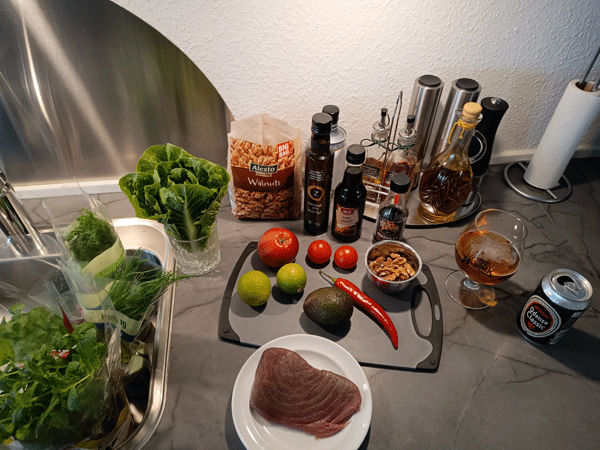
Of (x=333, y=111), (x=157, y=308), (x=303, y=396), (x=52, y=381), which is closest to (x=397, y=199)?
(x=333, y=111)

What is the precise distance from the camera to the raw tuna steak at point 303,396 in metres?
0.65

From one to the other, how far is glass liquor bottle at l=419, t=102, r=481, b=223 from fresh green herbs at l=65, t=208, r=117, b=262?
0.75m

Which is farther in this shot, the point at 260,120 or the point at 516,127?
the point at 516,127

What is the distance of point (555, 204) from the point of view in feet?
3.59

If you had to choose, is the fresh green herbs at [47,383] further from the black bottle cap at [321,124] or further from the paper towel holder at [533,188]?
the paper towel holder at [533,188]

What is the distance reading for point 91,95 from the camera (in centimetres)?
92

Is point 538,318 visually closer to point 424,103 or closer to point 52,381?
point 424,103

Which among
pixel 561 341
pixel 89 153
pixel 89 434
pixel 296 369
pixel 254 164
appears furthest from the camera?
pixel 89 153

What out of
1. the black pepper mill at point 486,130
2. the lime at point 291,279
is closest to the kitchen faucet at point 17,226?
the lime at point 291,279

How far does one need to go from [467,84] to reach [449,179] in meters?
0.22

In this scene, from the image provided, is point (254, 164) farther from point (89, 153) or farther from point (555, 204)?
point (555, 204)

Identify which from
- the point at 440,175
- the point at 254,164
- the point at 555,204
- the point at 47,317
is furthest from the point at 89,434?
the point at 555,204

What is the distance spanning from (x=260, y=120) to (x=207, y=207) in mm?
281

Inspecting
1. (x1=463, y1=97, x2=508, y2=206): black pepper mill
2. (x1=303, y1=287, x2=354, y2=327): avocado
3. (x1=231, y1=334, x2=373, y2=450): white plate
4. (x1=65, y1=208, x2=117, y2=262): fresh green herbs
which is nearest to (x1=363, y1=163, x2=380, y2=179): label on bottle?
(x1=463, y1=97, x2=508, y2=206): black pepper mill
